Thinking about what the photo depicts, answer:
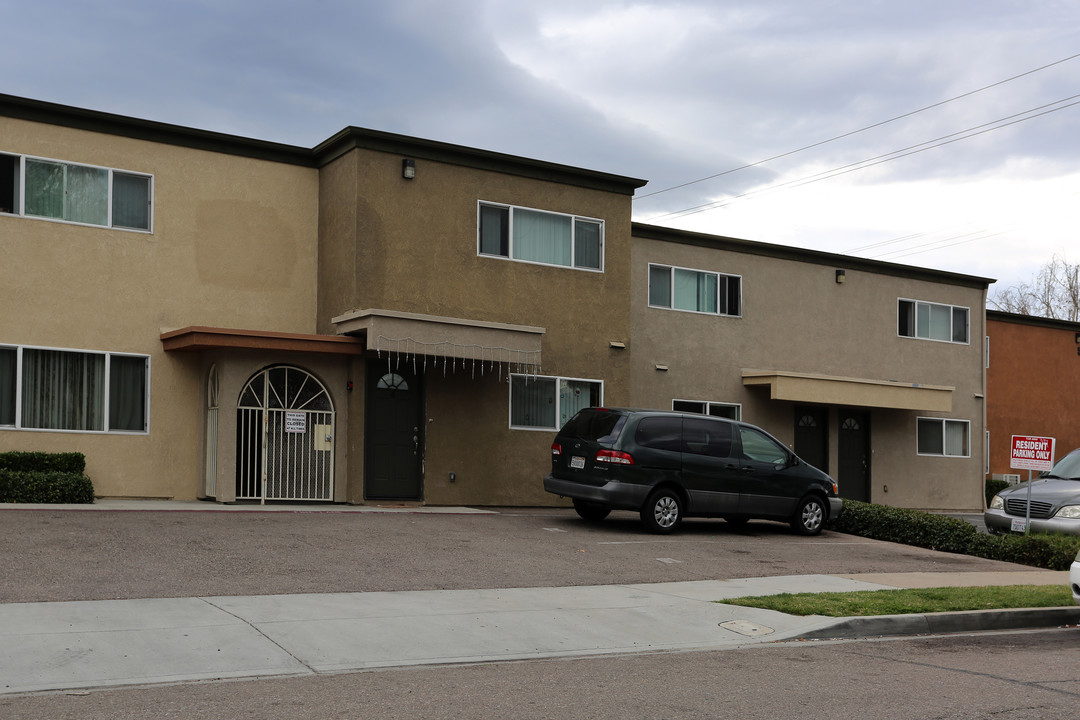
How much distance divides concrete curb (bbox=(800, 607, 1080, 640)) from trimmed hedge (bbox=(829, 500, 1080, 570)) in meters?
4.24

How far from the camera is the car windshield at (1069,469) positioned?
16953 millimetres

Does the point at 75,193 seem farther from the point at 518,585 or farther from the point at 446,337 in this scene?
the point at 518,585

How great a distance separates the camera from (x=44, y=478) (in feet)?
51.6

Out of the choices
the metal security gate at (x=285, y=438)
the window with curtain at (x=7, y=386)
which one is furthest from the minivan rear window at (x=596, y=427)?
the window with curtain at (x=7, y=386)

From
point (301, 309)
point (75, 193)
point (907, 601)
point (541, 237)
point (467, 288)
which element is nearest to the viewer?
point (907, 601)

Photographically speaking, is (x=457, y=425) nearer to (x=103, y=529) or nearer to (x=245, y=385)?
(x=245, y=385)

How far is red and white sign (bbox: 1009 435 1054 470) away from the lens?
15.5 metres

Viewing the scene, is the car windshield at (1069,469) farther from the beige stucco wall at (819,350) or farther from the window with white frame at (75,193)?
the window with white frame at (75,193)

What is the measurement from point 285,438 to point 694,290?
10097 millimetres

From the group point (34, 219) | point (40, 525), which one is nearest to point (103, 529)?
point (40, 525)

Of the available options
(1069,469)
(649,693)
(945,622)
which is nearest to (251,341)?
(945,622)

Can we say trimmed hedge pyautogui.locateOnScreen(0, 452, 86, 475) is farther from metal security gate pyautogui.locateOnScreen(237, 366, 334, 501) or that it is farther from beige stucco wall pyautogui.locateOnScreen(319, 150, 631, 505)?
beige stucco wall pyautogui.locateOnScreen(319, 150, 631, 505)

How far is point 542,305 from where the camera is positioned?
2017 centimetres

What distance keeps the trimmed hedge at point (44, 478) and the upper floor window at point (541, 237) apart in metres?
7.54
